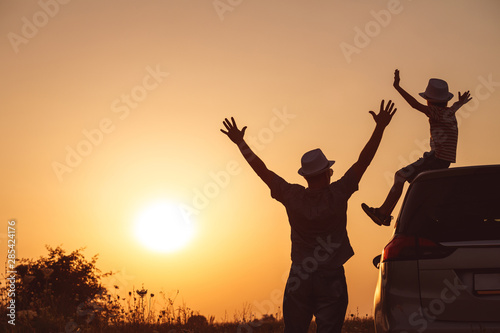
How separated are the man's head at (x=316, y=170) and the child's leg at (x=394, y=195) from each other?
113 inches

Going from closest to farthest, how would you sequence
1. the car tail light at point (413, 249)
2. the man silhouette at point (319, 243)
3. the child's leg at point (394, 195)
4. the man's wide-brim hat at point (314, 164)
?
the car tail light at point (413, 249) → the man silhouette at point (319, 243) → the man's wide-brim hat at point (314, 164) → the child's leg at point (394, 195)

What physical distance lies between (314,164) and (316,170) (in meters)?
0.07

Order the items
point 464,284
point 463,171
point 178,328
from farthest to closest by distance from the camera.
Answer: point 178,328, point 463,171, point 464,284

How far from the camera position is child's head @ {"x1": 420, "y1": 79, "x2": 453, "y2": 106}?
31.8 ft

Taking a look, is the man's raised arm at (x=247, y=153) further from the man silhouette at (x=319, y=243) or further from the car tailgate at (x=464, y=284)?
the car tailgate at (x=464, y=284)

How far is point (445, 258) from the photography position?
5.55 m

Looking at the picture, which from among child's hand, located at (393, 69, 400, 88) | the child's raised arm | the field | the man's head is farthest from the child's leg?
the field

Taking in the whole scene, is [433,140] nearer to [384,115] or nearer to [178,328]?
[384,115]

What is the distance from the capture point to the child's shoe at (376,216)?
9.09m

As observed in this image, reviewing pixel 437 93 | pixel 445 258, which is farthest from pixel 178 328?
pixel 445 258

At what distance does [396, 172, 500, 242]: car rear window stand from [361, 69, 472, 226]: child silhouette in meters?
3.17

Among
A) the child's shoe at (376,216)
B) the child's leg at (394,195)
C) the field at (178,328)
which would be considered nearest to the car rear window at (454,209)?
the child's shoe at (376,216)

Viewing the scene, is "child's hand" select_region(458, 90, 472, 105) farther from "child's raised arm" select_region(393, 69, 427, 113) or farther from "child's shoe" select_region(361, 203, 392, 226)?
"child's shoe" select_region(361, 203, 392, 226)

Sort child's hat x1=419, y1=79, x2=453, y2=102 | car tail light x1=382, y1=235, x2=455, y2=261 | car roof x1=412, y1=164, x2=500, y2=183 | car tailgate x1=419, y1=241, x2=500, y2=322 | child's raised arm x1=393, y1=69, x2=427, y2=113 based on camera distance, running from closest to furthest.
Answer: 1. car tailgate x1=419, y1=241, x2=500, y2=322
2. car tail light x1=382, y1=235, x2=455, y2=261
3. car roof x1=412, y1=164, x2=500, y2=183
4. child's hat x1=419, y1=79, x2=453, y2=102
5. child's raised arm x1=393, y1=69, x2=427, y2=113
